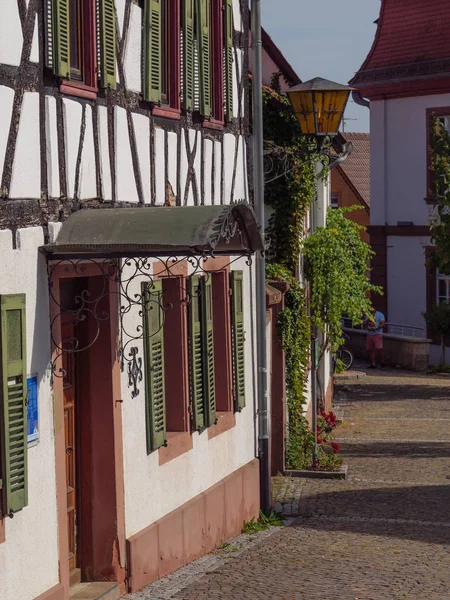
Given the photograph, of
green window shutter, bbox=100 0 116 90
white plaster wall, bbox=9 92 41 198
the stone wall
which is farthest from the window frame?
the stone wall

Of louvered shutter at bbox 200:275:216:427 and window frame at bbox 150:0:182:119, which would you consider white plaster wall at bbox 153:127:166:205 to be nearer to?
window frame at bbox 150:0:182:119

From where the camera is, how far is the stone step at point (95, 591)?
8.84m

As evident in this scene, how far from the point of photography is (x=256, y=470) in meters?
13.4

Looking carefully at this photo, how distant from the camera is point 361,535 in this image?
41.3 feet

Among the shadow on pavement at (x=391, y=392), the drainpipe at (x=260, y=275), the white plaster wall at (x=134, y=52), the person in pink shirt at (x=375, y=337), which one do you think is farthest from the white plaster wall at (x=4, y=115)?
the person in pink shirt at (x=375, y=337)

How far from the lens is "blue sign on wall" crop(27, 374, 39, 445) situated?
773 cm

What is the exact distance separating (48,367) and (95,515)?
1.65 metres

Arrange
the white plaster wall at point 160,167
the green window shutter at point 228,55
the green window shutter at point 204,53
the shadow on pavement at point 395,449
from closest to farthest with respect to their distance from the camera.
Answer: the white plaster wall at point 160,167
the green window shutter at point 204,53
the green window shutter at point 228,55
the shadow on pavement at point 395,449

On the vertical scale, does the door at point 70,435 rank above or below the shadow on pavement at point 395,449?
above

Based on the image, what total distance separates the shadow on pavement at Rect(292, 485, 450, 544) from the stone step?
13.7 ft

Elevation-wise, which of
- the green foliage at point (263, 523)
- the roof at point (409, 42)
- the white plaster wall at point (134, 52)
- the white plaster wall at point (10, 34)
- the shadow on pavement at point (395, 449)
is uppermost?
the roof at point (409, 42)

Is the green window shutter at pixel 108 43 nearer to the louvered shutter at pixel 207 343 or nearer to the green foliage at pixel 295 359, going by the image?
the louvered shutter at pixel 207 343

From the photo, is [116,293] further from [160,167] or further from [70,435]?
[160,167]

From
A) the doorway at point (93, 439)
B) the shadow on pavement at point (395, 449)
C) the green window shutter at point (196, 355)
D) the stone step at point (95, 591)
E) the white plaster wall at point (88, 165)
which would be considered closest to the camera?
the white plaster wall at point (88, 165)
